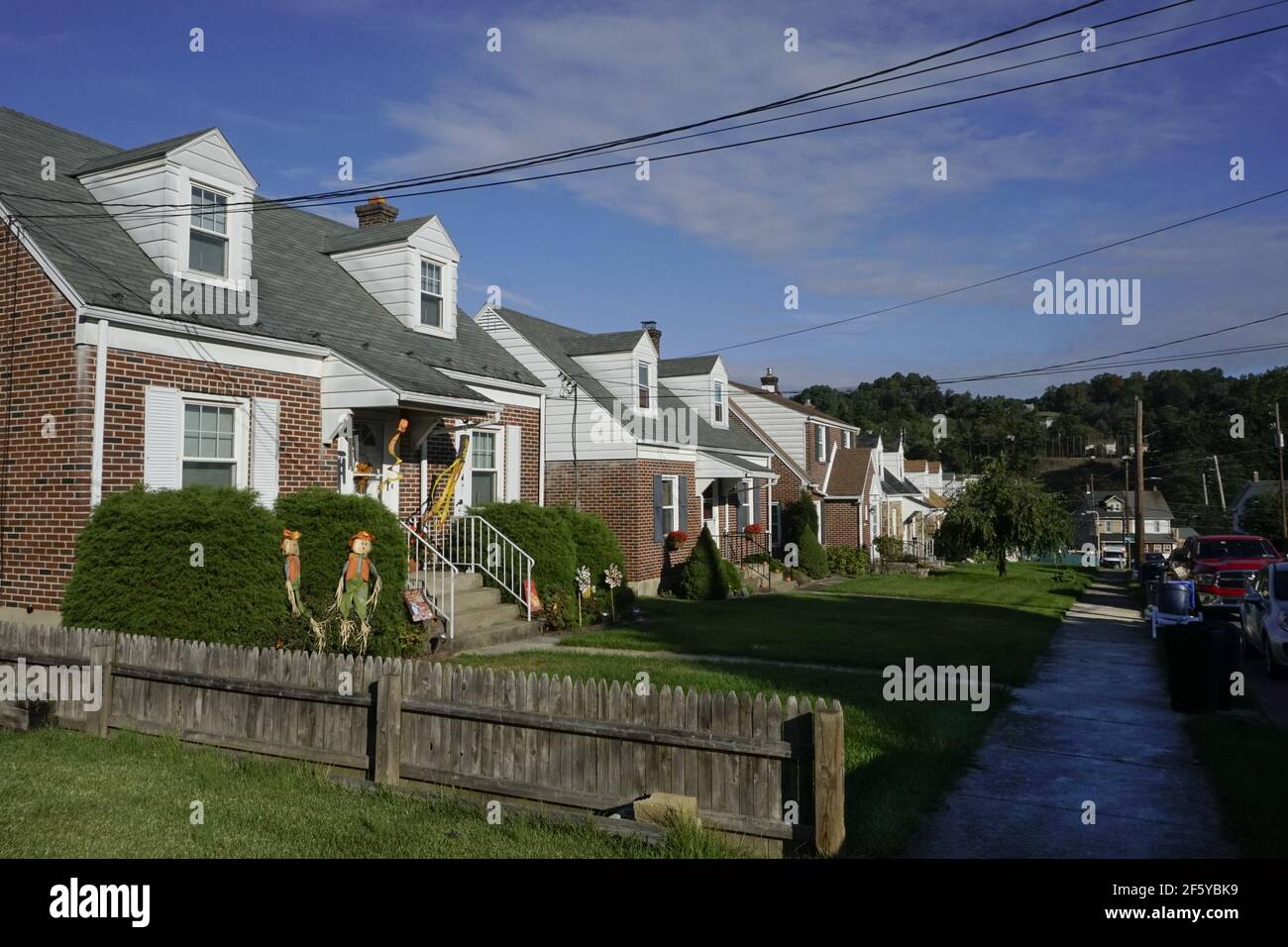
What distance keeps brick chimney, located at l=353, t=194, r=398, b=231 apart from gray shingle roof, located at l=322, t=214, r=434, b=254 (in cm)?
179

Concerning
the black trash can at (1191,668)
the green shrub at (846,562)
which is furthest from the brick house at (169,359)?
the green shrub at (846,562)

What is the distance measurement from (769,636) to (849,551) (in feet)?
63.1

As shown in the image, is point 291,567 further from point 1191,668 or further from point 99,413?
point 1191,668

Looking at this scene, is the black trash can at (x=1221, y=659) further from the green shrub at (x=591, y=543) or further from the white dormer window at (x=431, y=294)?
the white dormer window at (x=431, y=294)

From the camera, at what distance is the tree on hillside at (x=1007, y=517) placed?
31.5 metres

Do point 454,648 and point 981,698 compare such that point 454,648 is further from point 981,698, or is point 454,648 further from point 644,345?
point 644,345

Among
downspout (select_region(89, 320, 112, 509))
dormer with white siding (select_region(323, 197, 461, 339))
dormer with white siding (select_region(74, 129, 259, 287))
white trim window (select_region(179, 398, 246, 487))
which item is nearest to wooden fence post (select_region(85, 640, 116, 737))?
Answer: downspout (select_region(89, 320, 112, 509))

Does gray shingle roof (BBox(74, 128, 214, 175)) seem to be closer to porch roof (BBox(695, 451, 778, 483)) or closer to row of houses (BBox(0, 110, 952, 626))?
row of houses (BBox(0, 110, 952, 626))

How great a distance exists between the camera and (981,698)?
10.6m

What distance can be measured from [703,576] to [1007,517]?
1494cm

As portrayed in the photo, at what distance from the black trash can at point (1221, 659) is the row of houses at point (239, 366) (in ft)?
35.8

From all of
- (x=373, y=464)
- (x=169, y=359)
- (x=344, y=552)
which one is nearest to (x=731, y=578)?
(x=373, y=464)

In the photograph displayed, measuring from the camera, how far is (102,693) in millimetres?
8727

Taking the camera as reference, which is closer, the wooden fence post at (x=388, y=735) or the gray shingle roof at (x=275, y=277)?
the wooden fence post at (x=388, y=735)
